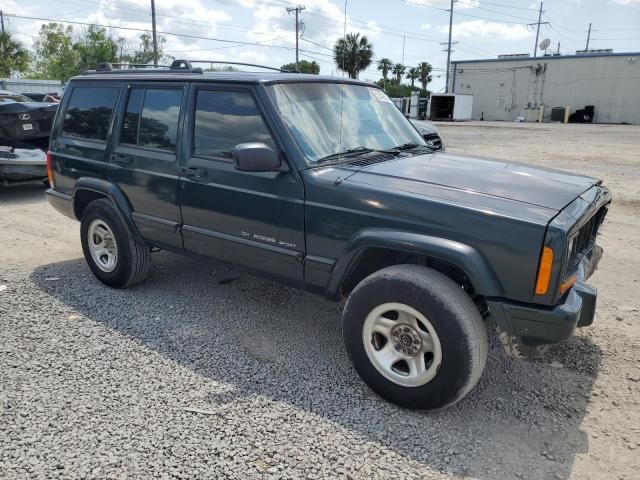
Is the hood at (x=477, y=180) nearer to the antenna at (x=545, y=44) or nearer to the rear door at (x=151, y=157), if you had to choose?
the rear door at (x=151, y=157)

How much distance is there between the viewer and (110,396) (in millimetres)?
3117

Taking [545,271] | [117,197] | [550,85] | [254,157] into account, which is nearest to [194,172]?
[254,157]

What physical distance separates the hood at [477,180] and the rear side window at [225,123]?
0.81 m

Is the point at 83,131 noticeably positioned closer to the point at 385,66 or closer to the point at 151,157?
the point at 151,157

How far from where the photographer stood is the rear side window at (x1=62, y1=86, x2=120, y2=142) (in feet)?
15.0

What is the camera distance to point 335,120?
369cm

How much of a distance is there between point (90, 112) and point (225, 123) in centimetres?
179

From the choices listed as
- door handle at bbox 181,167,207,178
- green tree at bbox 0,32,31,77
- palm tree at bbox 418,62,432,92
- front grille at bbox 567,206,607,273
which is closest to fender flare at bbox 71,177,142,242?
door handle at bbox 181,167,207,178

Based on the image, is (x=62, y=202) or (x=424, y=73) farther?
(x=424, y=73)

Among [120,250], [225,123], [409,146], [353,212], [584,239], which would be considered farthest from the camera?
[120,250]

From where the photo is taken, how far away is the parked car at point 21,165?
8.58 metres

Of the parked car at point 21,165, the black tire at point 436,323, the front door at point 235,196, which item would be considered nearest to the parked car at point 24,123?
the parked car at point 21,165

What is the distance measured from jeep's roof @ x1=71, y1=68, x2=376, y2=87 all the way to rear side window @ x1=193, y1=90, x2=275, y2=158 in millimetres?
113

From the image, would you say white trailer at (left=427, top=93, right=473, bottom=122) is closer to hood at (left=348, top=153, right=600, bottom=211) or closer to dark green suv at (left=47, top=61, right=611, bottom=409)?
dark green suv at (left=47, top=61, right=611, bottom=409)
